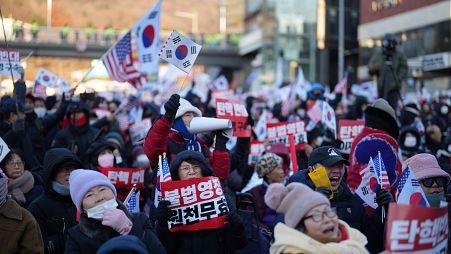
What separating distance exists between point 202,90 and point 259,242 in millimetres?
12462

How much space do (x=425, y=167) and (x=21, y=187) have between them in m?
3.54

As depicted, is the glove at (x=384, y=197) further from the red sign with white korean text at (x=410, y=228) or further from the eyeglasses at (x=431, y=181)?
the red sign with white korean text at (x=410, y=228)

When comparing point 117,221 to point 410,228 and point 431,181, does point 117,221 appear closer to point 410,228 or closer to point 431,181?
point 410,228

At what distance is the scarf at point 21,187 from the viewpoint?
550 cm

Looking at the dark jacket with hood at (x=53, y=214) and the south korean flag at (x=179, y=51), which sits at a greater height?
the south korean flag at (x=179, y=51)

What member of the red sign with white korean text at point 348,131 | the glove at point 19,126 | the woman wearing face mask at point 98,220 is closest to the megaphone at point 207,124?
the woman wearing face mask at point 98,220

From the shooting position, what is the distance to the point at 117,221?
3867 millimetres

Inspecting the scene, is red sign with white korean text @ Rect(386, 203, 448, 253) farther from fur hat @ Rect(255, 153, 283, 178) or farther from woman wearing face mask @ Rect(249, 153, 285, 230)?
fur hat @ Rect(255, 153, 283, 178)

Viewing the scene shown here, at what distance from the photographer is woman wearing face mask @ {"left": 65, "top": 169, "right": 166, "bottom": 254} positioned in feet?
12.8

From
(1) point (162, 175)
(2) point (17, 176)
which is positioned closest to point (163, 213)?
(1) point (162, 175)

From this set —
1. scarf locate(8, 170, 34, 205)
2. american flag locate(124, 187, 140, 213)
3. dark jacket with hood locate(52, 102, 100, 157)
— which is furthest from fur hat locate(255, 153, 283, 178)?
dark jacket with hood locate(52, 102, 100, 157)

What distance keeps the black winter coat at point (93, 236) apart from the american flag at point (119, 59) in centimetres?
582

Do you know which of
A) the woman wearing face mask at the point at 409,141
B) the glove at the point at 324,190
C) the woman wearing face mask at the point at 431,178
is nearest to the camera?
the glove at the point at 324,190

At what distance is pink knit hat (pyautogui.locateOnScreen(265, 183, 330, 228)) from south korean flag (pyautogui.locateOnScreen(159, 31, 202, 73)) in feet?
9.94
